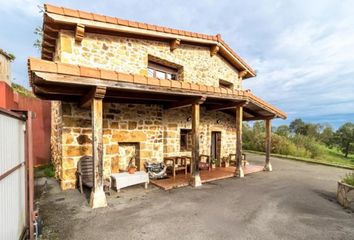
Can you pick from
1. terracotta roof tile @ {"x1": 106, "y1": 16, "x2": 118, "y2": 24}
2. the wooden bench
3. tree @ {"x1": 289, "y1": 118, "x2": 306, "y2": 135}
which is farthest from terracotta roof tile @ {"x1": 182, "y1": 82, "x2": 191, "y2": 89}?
tree @ {"x1": 289, "y1": 118, "x2": 306, "y2": 135}

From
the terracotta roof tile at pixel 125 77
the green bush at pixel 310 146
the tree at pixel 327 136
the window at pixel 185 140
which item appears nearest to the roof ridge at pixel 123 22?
the terracotta roof tile at pixel 125 77

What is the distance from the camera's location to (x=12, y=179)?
2.84 metres

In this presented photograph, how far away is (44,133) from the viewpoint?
1035 centimetres

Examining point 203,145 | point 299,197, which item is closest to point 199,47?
point 203,145

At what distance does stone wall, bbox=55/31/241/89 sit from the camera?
255 inches

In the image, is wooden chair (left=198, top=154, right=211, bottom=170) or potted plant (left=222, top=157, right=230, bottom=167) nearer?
wooden chair (left=198, top=154, right=211, bottom=170)

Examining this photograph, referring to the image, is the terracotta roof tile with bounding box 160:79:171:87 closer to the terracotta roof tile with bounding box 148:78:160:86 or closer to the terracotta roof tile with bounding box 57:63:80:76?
the terracotta roof tile with bounding box 148:78:160:86

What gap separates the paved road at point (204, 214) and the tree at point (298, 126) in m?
36.3

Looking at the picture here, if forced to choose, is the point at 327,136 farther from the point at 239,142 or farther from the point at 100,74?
the point at 100,74

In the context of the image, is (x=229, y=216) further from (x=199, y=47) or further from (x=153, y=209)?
(x=199, y=47)

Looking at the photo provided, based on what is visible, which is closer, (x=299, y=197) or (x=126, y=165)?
(x=299, y=197)

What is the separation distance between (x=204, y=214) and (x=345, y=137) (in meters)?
37.4

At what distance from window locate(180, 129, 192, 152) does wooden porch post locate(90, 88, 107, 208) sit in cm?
475

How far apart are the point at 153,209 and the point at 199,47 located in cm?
756
